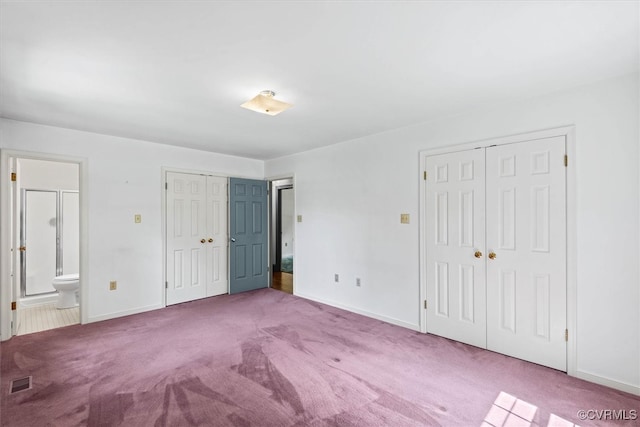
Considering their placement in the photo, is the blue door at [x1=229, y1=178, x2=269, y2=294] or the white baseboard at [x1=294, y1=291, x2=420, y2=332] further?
the blue door at [x1=229, y1=178, x2=269, y2=294]

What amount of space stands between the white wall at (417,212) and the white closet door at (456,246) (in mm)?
187

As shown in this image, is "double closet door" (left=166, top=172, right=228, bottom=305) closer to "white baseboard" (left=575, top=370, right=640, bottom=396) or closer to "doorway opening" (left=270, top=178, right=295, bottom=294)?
"doorway opening" (left=270, top=178, right=295, bottom=294)

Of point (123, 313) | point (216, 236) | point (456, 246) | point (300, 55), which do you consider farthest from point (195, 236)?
point (456, 246)

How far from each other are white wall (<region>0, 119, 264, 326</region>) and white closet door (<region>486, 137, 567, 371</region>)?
167 inches

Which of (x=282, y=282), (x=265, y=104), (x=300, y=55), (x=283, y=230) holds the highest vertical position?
(x=300, y=55)

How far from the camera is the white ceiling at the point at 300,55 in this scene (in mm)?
1584

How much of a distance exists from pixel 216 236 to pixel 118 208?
1486 mm

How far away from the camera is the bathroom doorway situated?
183 inches

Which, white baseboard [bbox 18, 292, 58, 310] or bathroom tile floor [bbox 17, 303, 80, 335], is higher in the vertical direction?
white baseboard [bbox 18, 292, 58, 310]

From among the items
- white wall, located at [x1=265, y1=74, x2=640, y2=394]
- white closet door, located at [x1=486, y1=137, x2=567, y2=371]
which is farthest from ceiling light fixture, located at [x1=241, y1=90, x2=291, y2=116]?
white closet door, located at [x1=486, y1=137, x2=567, y2=371]

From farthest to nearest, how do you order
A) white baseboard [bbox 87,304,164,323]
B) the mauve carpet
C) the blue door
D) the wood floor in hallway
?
the wood floor in hallway → the blue door → white baseboard [bbox 87,304,164,323] → the mauve carpet

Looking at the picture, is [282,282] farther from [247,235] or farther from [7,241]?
[7,241]

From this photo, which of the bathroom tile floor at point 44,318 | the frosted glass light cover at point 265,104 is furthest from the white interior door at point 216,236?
the frosted glass light cover at point 265,104

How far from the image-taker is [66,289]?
4406 mm
